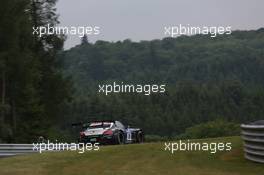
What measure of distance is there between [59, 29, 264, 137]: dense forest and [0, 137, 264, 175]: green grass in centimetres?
4001

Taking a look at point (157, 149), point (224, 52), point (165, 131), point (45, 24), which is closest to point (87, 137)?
point (157, 149)

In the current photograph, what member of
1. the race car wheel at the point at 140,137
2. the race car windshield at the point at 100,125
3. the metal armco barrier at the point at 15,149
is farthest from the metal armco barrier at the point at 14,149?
the race car wheel at the point at 140,137

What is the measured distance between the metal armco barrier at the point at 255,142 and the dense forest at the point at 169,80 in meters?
42.2

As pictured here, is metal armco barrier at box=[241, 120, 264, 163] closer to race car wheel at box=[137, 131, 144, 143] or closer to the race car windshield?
the race car windshield

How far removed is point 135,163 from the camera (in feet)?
46.5

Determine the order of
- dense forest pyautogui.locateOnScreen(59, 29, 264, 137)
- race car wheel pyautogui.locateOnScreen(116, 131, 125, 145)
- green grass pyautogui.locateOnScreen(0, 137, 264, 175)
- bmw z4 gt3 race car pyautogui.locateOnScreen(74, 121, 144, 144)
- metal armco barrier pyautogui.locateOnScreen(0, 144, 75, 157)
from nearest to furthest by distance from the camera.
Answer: green grass pyautogui.locateOnScreen(0, 137, 264, 175), metal armco barrier pyautogui.locateOnScreen(0, 144, 75, 157), bmw z4 gt3 race car pyautogui.locateOnScreen(74, 121, 144, 144), race car wheel pyautogui.locateOnScreen(116, 131, 125, 145), dense forest pyautogui.locateOnScreen(59, 29, 264, 137)

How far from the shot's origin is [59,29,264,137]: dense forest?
336 ft

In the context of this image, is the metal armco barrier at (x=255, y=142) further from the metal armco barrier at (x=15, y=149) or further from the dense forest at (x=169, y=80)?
the dense forest at (x=169, y=80)

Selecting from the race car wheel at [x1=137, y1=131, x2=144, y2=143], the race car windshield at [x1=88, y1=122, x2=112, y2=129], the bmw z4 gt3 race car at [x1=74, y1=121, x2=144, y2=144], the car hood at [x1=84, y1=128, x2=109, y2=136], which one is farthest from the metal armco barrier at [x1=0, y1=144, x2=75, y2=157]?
the race car wheel at [x1=137, y1=131, x2=144, y2=143]

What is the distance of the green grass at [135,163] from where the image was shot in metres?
12.8

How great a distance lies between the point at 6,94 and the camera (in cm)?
5044

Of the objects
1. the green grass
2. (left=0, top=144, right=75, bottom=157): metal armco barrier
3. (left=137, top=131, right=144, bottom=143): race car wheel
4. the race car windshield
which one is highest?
the race car windshield

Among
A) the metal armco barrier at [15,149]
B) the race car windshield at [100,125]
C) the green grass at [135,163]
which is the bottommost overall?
the metal armco barrier at [15,149]

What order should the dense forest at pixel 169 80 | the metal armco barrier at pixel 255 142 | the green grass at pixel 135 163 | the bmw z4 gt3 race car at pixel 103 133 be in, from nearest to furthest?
the green grass at pixel 135 163 < the metal armco barrier at pixel 255 142 < the bmw z4 gt3 race car at pixel 103 133 < the dense forest at pixel 169 80
